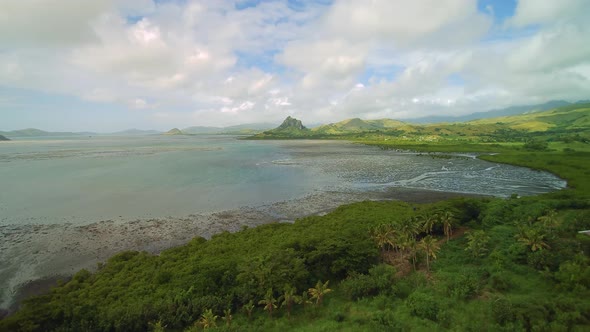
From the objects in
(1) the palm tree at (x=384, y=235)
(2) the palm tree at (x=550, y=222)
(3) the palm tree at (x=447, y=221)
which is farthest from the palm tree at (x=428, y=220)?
(2) the palm tree at (x=550, y=222)

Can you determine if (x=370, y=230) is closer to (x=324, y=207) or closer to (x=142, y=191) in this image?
(x=324, y=207)

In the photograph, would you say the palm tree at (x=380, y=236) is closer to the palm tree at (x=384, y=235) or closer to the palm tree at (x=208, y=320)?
the palm tree at (x=384, y=235)

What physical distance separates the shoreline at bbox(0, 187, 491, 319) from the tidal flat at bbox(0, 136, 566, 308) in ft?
0.56

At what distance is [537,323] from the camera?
23.5 meters

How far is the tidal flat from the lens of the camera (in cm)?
4756

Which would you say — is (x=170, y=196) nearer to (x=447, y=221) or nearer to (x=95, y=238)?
(x=95, y=238)

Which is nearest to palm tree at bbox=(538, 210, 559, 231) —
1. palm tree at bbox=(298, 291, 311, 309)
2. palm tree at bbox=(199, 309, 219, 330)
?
palm tree at bbox=(298, 291, 311, 309)

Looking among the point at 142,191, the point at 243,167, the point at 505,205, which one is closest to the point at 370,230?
the point at 505,205

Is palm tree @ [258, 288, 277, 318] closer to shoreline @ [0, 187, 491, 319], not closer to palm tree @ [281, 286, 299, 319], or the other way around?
palm tree @ [281, 286, 299, 319]

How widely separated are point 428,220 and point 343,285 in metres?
19.3

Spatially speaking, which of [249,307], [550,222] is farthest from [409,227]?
[249,307]

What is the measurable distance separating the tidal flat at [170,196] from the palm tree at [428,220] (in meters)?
22.2

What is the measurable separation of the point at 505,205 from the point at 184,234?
5605 centimetres

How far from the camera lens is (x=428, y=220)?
44.5m
